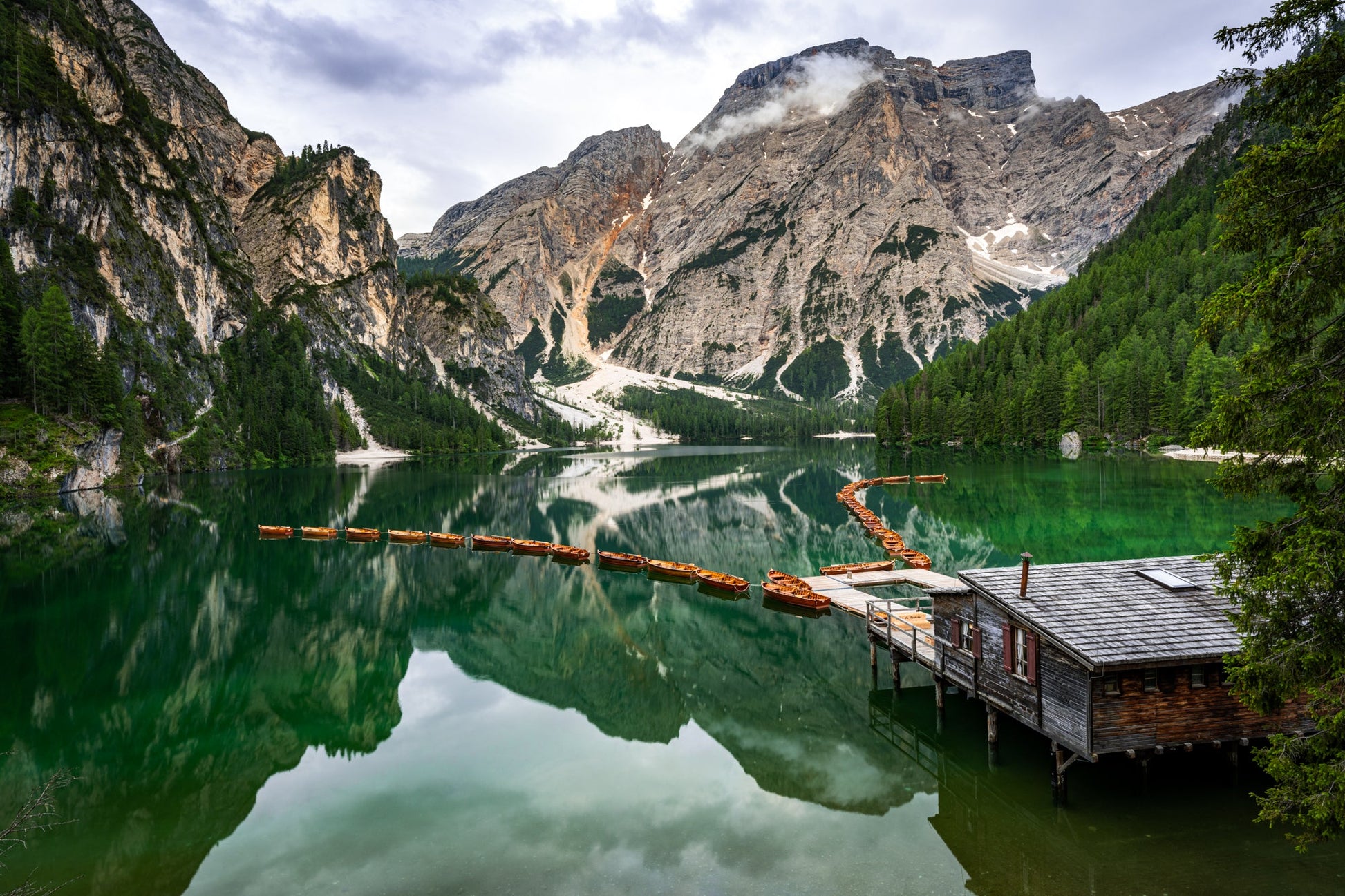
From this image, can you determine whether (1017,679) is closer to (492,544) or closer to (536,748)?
(536,748)

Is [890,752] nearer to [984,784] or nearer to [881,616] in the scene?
[984,784]

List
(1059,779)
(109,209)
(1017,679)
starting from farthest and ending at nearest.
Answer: (109,209)
(1017,679)
(1059,779)

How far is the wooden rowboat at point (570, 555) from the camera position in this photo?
173ft

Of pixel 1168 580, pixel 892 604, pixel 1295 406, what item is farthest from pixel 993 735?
pixel 892 604

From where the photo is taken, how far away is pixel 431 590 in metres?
44.2

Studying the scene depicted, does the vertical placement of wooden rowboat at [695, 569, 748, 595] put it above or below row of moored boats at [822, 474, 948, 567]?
below

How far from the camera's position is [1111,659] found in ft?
50.2

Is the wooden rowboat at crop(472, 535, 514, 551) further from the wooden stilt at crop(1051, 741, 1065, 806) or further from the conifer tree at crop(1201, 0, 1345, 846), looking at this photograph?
the conifer tree at crop(1201, 0, 1345, 846)

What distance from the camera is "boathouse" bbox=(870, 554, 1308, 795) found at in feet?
52.2

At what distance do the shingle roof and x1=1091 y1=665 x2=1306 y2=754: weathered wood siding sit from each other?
66cm

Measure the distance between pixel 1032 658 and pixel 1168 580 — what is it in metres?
4.37

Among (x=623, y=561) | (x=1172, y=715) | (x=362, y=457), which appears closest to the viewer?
(x=1172, y=715)

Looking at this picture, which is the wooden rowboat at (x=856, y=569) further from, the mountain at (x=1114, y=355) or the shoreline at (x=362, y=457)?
the shoreline at (x=362, y=457)

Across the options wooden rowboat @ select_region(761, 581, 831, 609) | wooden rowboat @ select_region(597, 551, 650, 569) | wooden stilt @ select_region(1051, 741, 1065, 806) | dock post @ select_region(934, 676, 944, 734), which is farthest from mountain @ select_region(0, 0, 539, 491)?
wooden stilt @ select_region(1051, 741, 1065, 806)
